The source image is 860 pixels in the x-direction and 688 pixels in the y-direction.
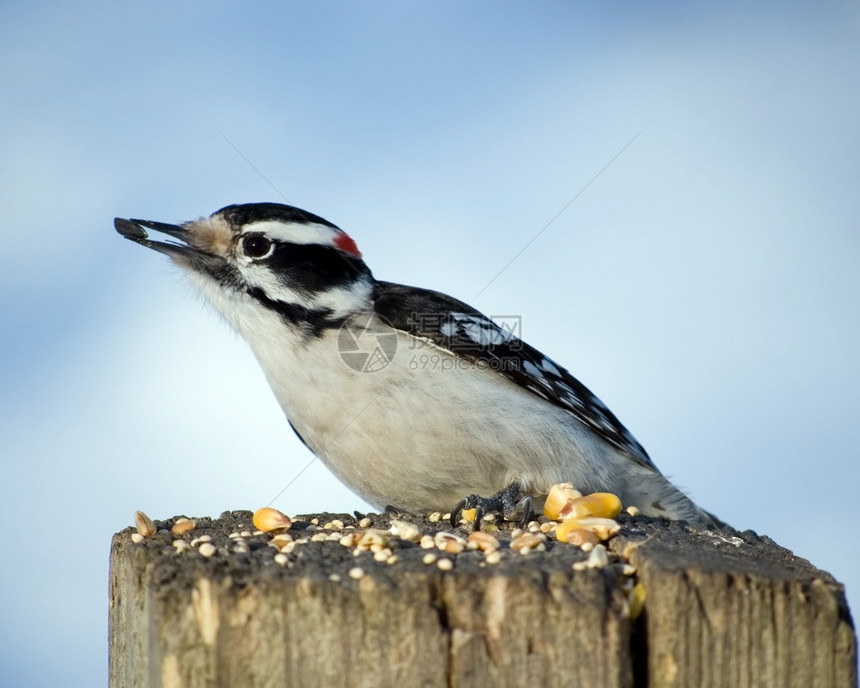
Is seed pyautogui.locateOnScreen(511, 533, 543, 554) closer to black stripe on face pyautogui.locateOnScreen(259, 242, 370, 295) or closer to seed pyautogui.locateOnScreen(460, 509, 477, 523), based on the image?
seed pyautogui.locateOnScreen(460, 509, 477, 523)

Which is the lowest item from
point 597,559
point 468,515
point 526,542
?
point 597,559

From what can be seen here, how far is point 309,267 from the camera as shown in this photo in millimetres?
5535

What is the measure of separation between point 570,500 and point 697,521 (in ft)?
6.63

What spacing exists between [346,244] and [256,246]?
661 mm

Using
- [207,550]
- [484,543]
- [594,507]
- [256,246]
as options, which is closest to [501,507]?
[594,507]

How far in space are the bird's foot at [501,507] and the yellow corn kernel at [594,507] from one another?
237 mm

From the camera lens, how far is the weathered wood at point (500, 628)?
2.58 metres

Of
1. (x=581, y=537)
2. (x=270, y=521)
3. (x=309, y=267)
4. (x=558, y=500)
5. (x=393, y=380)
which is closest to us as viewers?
(x=581, y=537)

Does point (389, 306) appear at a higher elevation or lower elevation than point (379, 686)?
higher

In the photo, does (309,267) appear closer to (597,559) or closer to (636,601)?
(597,559)

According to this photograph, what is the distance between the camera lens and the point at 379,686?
2580mm

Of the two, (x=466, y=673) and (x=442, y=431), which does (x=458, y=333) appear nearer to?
(x=442, y=431)

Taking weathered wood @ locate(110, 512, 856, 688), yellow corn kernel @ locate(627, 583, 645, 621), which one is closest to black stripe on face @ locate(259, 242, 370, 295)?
weathered wood @ locate(110, 512, 856, 688)

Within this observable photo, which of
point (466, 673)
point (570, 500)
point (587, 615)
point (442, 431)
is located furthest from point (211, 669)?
point (442, 431)
